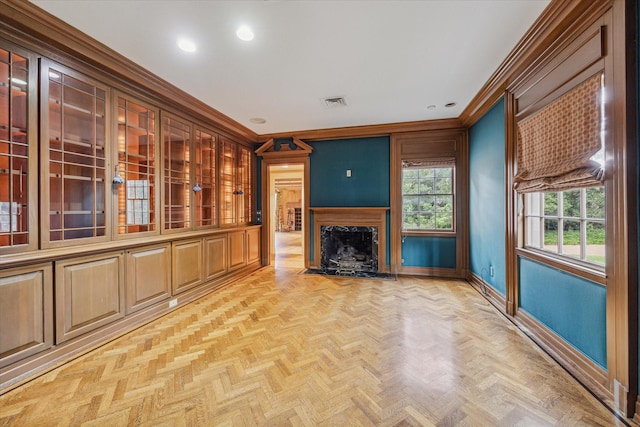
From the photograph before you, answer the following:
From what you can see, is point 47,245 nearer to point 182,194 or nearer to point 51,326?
point 51,326

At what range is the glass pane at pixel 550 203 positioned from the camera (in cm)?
234

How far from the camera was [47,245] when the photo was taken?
6.97ft

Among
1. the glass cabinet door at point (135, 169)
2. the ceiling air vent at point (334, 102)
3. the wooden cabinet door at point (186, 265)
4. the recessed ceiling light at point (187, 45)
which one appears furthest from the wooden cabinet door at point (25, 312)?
the ceiling air vent at point (334, 102)

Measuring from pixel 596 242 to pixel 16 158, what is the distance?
4.43 meters

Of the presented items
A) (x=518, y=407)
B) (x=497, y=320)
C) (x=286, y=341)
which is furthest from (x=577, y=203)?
(x=286, y=341)

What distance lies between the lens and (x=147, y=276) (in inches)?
112

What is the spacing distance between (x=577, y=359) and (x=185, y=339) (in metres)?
3.24

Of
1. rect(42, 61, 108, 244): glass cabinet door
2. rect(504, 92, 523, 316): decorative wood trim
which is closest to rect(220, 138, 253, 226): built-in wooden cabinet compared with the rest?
rect(42, 61, 108, 244): glass cabinet door

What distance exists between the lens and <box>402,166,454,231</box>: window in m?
4.54

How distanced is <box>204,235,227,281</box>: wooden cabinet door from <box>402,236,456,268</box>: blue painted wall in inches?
124

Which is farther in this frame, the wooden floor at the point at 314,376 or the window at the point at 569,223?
the window at the point at 569,223

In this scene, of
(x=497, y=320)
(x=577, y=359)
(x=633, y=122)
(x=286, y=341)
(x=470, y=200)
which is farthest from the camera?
(x=470, y=200)

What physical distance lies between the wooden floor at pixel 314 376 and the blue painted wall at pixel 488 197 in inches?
32.4

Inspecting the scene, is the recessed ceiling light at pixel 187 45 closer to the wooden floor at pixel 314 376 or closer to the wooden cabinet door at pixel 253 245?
the wooden floor at pixel 314 376
